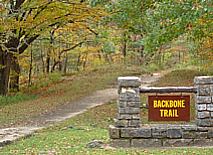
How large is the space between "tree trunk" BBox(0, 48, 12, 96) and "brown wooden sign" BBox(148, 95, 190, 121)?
13.8 meters

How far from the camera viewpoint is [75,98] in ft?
76.1

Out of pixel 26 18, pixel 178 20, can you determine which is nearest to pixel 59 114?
pixel 26 18

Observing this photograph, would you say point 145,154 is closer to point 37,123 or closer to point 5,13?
point 37,123

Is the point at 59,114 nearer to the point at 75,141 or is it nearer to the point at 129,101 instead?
the point at 75,141

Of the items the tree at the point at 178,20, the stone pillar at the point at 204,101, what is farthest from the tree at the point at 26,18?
the stone pillar at the point at 204,101

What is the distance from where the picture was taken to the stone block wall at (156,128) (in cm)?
1087

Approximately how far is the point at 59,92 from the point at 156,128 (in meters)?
15.9

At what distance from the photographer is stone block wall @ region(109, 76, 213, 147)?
10.9m

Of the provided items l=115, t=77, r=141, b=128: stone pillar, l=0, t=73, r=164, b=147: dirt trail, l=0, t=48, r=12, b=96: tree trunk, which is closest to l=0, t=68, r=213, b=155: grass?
l=0, t=73, r=164, b=147: dirt trail

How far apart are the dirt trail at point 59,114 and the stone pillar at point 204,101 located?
4780mm

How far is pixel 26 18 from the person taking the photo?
20.9 meters

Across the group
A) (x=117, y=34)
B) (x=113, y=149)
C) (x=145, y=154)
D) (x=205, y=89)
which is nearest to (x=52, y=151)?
(x=113, y=149)

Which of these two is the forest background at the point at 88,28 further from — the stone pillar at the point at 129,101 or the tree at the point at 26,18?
the stone pillar at the point at 129,101

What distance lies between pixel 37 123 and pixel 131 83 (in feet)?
20.1
